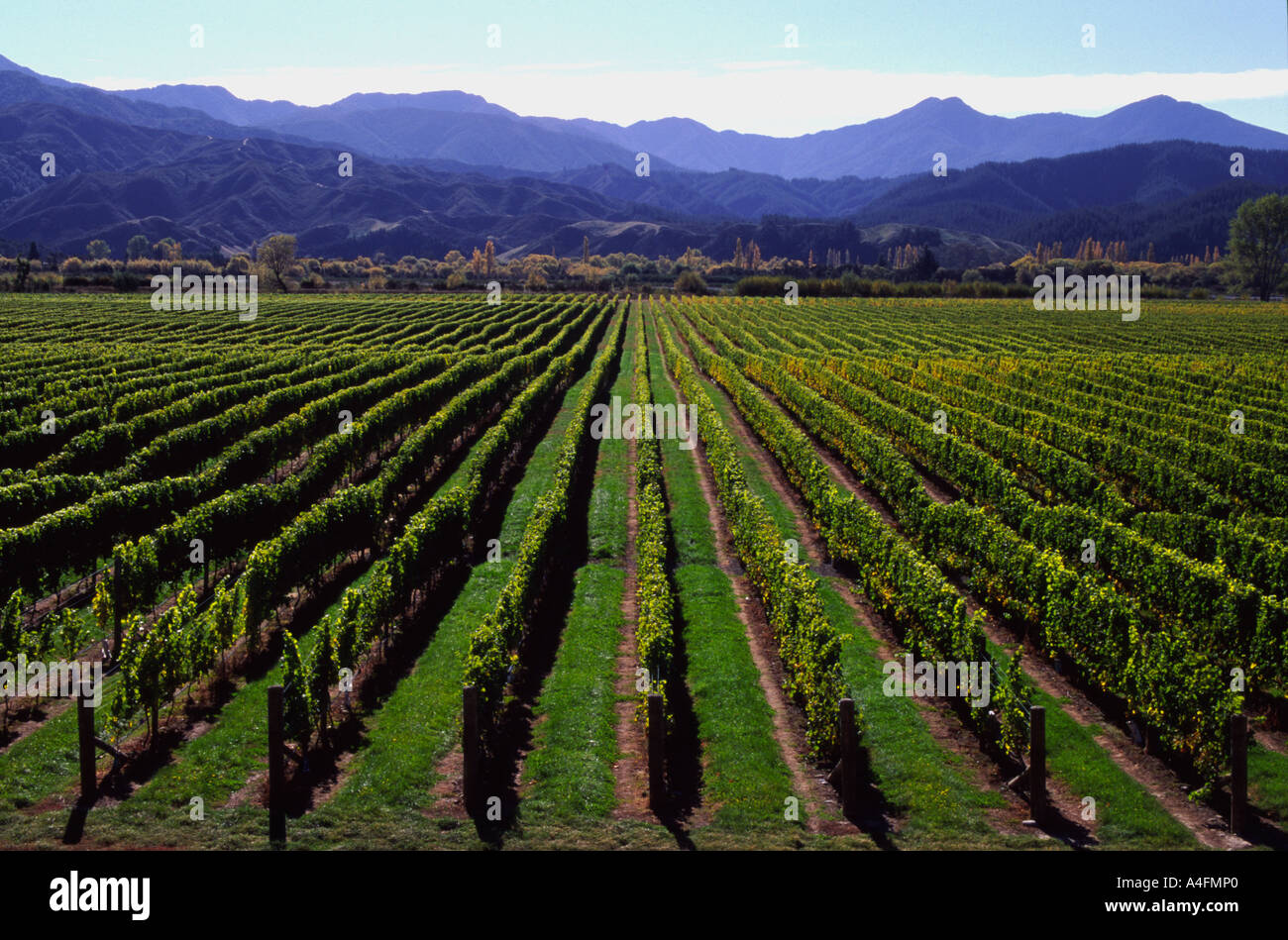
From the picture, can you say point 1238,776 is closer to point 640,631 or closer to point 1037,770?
point 1037,770

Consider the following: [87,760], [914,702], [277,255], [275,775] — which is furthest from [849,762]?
[277,255]

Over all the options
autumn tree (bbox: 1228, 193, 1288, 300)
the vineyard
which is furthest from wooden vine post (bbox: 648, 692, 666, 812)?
autumn tree (bbox: 1228, 193, 1288, 300)

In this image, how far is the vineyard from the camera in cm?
1198

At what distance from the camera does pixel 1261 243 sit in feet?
502

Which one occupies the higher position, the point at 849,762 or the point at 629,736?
the point at 849,762

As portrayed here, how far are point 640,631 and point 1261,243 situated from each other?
17304cm

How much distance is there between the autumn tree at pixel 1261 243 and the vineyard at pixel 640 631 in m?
140

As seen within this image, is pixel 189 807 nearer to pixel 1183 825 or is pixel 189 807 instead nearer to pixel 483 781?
pixel 483 781

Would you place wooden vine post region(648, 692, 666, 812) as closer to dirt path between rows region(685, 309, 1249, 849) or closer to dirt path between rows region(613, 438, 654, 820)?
dirt path between rows region(613, 438, 654, 820)

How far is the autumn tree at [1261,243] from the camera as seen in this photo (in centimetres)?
14912

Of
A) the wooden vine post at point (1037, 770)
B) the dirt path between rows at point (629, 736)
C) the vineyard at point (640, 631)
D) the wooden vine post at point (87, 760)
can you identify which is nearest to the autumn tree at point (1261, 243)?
the vineyard at point (640, 631)

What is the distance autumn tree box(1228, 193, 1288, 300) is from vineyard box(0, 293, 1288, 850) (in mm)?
139566

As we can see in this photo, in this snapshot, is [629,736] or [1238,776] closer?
[1238,776]
